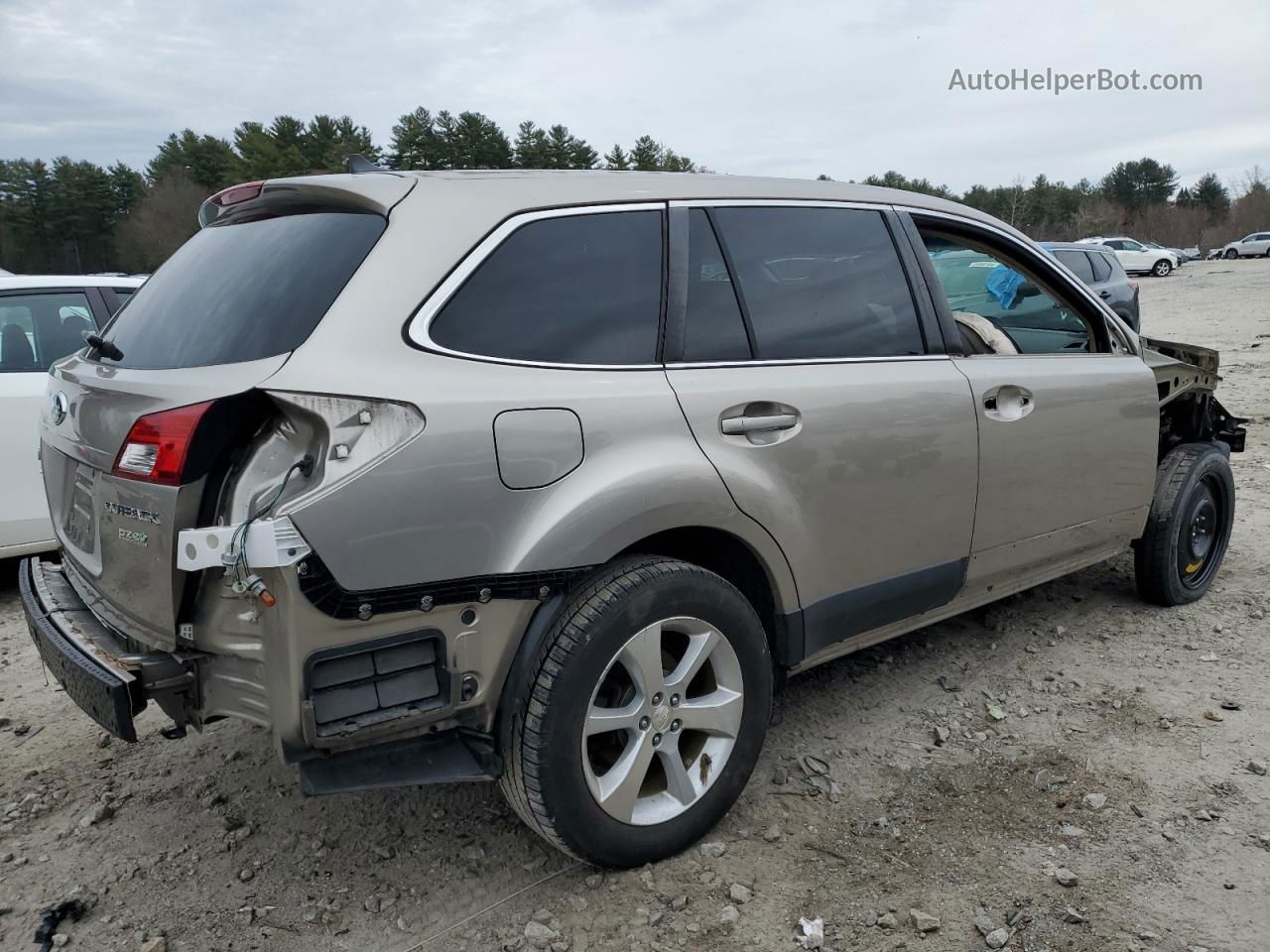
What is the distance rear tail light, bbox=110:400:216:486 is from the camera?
6.74ft

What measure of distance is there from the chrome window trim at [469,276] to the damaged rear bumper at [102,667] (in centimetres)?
92

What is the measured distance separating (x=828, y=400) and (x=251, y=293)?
5.17 ft

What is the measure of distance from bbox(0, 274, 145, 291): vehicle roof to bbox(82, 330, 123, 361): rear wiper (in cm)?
277

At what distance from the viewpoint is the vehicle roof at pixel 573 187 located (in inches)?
93.7

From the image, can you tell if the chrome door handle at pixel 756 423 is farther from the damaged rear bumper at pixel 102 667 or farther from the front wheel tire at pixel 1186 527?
the front wheel tire at pixel 1186 527

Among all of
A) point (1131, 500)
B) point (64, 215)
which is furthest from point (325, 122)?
point (1131, 500)

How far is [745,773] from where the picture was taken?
8.88 ft

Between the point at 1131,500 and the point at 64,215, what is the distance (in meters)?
85.5

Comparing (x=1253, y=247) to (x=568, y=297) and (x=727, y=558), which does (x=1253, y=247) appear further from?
(x=568, y=297)

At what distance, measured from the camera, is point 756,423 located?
103 inches

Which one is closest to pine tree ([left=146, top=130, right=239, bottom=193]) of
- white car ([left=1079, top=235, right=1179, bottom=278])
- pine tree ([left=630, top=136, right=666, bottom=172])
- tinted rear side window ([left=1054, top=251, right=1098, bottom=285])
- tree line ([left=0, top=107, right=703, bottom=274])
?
tree line ([left=0, top=107, right=703, bottom=274])

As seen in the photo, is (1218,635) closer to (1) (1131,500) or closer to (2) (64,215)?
(1) (1131,500)

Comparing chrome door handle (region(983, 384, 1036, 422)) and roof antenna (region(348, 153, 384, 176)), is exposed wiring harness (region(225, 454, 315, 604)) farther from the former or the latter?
chrome door handle (region(983, 384, 1036, 422))

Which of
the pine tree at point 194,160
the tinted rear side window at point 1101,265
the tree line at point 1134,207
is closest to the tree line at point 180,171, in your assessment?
the pine tree at point 194,160
